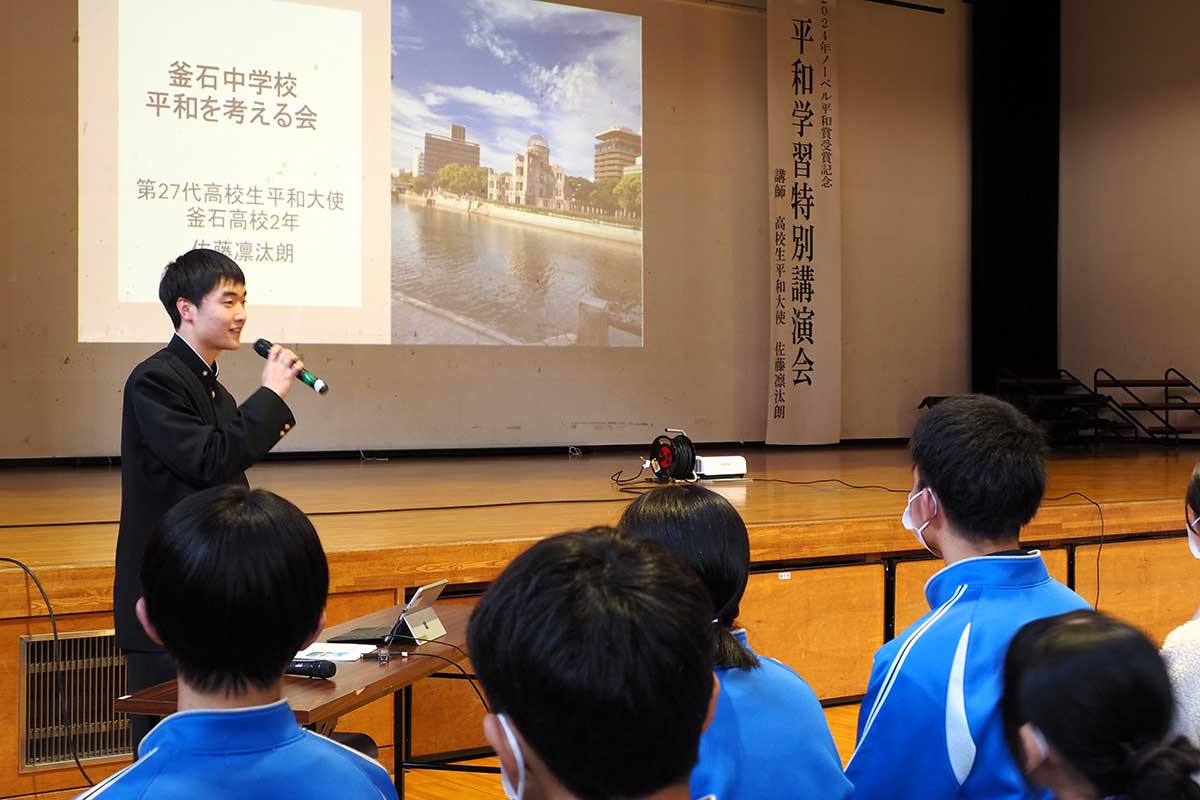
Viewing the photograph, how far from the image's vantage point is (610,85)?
6.57 metres

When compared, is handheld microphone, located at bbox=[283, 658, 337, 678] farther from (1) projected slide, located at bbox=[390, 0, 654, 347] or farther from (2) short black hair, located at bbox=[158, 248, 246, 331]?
(1) projected slide, located at bbox=[390, 0, 654, 347]

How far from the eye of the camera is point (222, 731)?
1.01 m

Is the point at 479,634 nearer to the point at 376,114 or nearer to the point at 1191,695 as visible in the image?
the point at 1191,695

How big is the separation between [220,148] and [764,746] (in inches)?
182

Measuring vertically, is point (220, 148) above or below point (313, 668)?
Result: above

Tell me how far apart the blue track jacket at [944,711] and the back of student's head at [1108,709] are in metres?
0.49

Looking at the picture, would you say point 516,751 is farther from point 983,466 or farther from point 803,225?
point 803,225

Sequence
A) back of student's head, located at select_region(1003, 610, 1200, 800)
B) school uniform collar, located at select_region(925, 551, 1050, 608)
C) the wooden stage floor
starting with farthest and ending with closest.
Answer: the wooden stage floor < school uniform collar, located at select_region(925, 551, 1050, 608) < back of student's head, located at select_region(1003, 610, 1200, 800)

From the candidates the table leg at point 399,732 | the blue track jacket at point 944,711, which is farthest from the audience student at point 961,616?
the table leg at point 399,732

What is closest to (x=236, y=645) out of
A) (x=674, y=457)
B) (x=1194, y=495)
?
(x=1194, y=495)

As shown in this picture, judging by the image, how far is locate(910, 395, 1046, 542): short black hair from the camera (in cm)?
145

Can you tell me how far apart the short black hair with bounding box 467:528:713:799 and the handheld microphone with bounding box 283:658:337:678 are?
1.06 metres

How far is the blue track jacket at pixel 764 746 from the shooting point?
111 cm

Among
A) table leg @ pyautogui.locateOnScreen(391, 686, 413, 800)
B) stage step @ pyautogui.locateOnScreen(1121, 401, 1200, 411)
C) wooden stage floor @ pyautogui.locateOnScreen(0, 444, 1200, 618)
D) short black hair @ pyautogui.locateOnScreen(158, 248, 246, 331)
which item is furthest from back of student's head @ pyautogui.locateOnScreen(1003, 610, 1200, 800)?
stage step @ pyautogui.locateOnScreen(1121, 401, 1200, 411)
